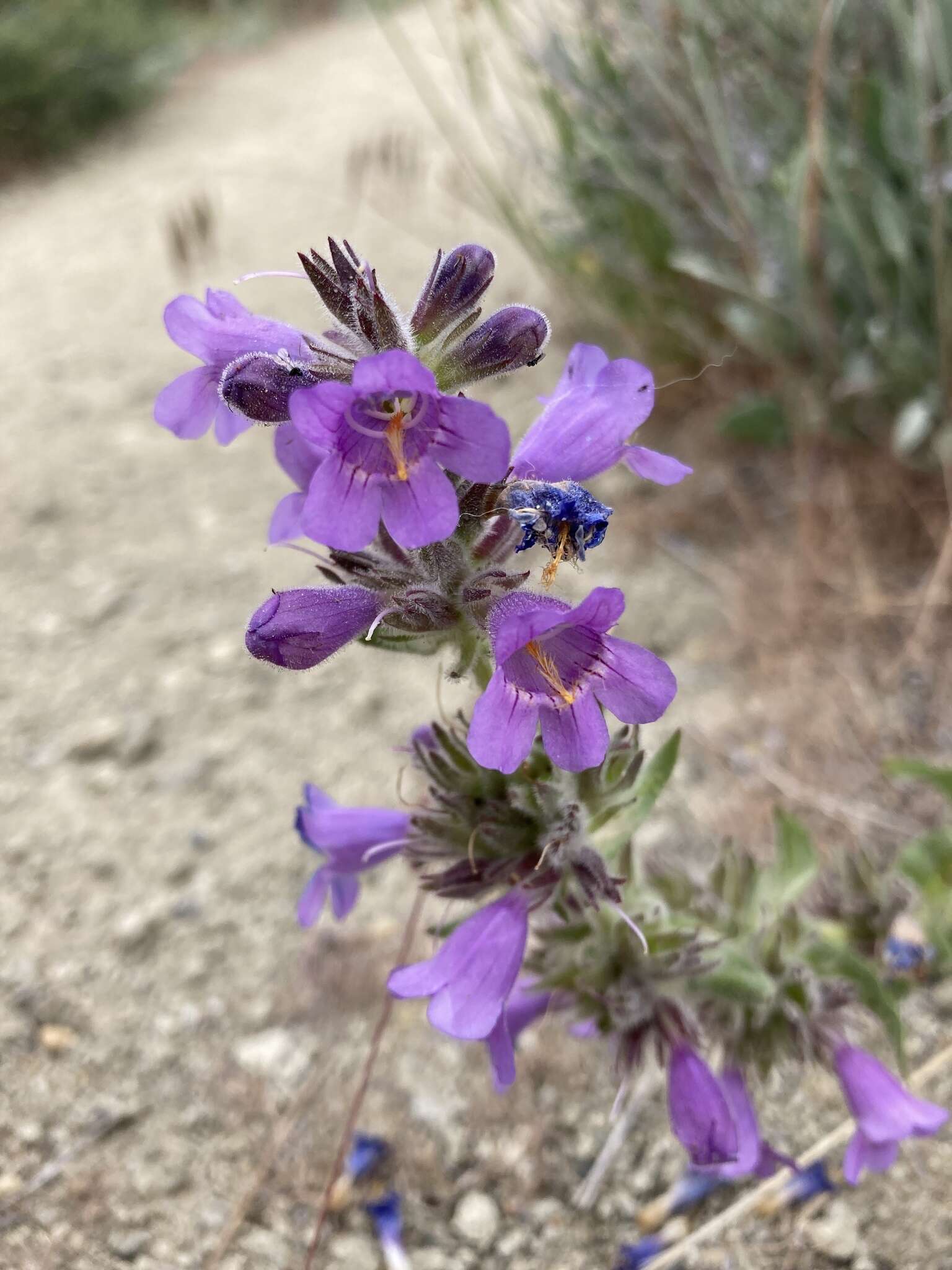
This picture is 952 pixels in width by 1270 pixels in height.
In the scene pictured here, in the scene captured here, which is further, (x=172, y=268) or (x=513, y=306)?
(x=172, y=268)

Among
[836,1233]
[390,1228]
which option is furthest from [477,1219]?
[836,1233]

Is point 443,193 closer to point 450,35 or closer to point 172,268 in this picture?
point 172,268

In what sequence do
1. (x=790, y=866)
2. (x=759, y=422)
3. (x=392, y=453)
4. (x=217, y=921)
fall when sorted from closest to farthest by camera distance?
(x=392, y=453) < (x=790, y=866) < (x=217, y=921) < (x=759, y=422)

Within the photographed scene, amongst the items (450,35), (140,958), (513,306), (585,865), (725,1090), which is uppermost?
(513,306)

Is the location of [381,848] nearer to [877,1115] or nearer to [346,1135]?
[346,1135]

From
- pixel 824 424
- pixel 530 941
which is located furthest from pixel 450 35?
pixel 530 941

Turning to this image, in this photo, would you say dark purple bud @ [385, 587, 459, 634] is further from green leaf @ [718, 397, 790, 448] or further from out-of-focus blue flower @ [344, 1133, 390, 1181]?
green leaf @ [718, 397, 790, 448]

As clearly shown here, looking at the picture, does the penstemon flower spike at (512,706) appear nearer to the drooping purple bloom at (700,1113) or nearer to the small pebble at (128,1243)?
the drooping purple bloom at (700,1113)

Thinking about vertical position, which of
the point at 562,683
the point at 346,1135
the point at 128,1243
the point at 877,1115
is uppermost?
the point at 562,683
